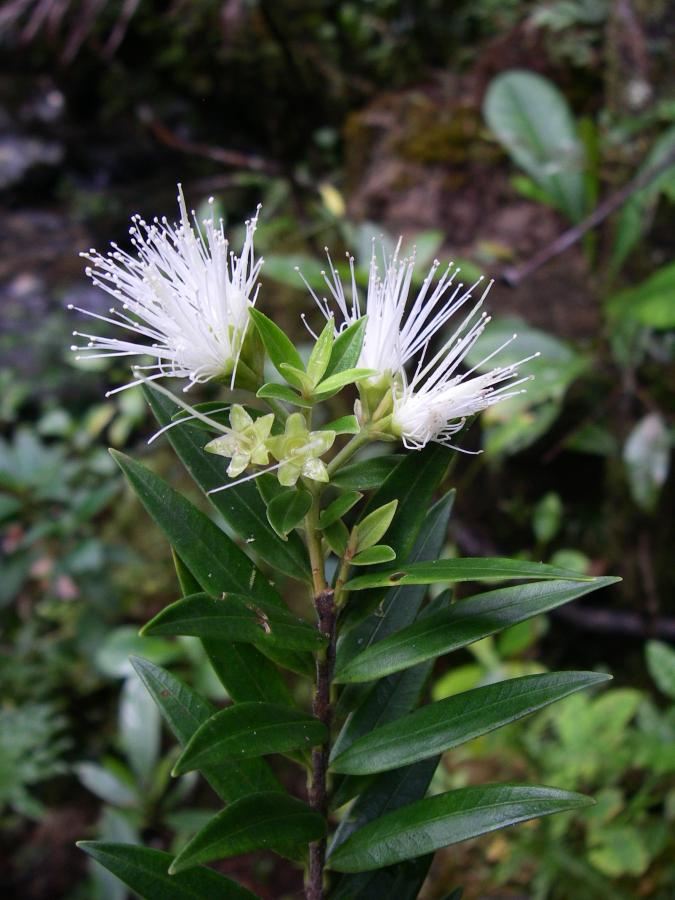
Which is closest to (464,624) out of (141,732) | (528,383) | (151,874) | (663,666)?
(151,874)

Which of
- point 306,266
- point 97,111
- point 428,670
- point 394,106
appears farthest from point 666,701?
point 97,111

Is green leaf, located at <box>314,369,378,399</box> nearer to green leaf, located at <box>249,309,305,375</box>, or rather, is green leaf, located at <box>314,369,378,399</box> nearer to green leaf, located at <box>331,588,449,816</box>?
green leaf, located at <box>249,309,305,375</box>

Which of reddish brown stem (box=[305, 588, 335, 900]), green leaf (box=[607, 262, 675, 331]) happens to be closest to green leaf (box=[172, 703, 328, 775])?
reddish brown stem (box=[305, 588, 335, 900])

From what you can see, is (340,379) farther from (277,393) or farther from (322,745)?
(322,745)

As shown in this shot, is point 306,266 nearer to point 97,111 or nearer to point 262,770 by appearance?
point 262,770

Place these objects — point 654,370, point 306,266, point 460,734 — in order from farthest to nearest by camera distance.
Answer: point 654,370, point 306,266, point 460,734
